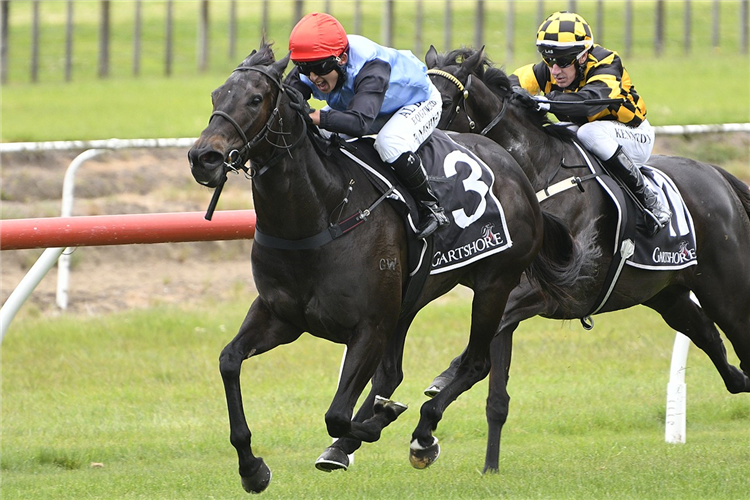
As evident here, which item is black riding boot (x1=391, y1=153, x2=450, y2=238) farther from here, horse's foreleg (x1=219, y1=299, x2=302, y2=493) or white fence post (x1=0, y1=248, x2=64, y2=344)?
white fence post (x1=0, y1=248, x2=64, y2=344)

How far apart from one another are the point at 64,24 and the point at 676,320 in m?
19.7

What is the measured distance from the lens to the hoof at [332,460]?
189 inches

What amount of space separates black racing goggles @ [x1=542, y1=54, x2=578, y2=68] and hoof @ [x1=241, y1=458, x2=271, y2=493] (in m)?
2.70

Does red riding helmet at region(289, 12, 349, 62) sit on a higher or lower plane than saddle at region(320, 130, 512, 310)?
higher

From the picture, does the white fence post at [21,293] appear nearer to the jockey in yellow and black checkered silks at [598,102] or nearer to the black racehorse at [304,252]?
the black racehorse at [304,252]

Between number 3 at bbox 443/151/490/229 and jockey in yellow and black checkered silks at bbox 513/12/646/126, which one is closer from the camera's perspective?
number 3 at bbox 443/151/490/229

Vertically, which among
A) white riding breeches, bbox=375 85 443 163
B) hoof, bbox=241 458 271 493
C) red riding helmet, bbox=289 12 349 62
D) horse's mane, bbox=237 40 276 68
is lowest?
hoof, bbox=241 458 271 493

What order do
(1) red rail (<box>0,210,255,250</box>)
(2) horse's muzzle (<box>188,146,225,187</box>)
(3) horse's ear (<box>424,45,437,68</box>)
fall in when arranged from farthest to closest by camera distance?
1. (3) horse's ear (<box>424,45,437,68</box>)
2. (1) red rail (<box>0,210,255,250</box>)
3. (2) horse's muzzle (<box>188,146,225,187</box>)

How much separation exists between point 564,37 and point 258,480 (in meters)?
2.78

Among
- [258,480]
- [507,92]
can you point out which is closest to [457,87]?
[507,92]

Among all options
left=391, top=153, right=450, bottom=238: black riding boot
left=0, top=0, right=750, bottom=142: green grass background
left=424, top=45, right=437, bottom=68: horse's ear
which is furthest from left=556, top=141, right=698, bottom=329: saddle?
left=0, top=0, right=750, bottom=142: green grass background

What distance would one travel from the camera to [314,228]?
4.73 meters

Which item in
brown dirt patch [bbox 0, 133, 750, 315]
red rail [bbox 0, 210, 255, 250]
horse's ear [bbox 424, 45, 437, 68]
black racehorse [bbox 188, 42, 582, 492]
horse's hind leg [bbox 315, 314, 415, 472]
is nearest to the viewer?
black racehorse [bbox 188, 42, 582, 492]

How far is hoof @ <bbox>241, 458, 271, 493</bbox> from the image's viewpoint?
191 inches
